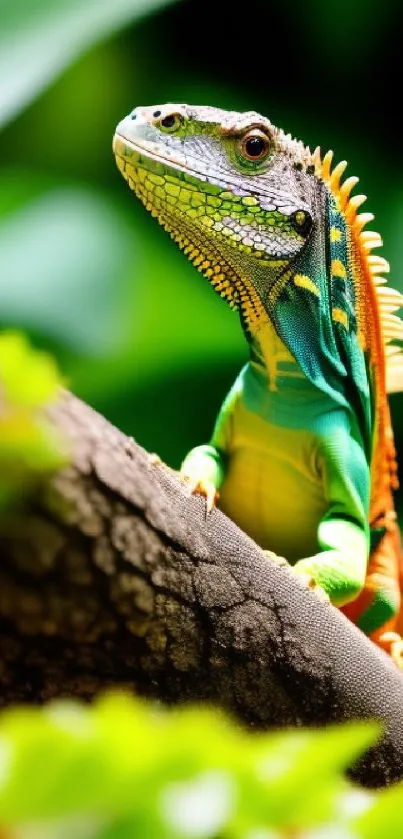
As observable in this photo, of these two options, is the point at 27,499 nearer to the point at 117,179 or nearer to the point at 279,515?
the point at 279,515

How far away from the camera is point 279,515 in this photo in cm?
148

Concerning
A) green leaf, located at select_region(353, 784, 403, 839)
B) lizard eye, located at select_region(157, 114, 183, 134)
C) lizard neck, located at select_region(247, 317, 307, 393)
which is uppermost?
lizard eye, located at select_region(157, 114, 183, 134)

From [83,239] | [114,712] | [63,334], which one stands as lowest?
[114,712]

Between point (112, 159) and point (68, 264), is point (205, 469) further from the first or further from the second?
point (112, 159)

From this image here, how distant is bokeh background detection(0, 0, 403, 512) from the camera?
226 centimetres

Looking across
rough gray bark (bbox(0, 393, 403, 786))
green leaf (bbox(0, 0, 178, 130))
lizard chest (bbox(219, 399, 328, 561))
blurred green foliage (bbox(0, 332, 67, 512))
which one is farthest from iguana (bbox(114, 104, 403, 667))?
blurred green foliage (bbox(0, 332, 67, 512))

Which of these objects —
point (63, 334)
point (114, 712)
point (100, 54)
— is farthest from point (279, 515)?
point (100, 54)

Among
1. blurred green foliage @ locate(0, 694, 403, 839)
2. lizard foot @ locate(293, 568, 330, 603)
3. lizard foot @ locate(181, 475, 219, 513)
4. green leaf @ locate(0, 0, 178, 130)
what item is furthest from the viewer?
green leaf @ locate(0, 0, 178, 130)

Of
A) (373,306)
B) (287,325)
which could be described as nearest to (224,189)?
(287,325)

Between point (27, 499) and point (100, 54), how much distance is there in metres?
2.24

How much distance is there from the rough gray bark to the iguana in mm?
217

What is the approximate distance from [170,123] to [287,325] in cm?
32

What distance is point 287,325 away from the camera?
1412mm

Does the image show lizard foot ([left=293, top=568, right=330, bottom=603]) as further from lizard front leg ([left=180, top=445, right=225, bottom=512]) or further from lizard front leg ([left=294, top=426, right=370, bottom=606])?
lizard front leg ([left=180, top=445, right=225, bottom=512])
